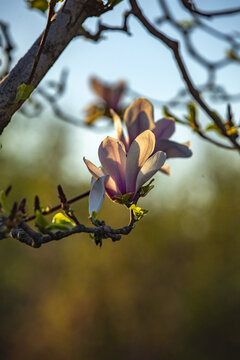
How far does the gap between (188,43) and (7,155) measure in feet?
42.3

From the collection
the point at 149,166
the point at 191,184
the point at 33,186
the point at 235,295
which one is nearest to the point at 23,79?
the point at 149,166

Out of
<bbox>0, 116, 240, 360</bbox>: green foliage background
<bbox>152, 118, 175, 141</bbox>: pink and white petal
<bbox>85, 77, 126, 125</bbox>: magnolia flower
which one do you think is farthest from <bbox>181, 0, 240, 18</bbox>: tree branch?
<bbox>0, 116, 240, 360</bbox>: green foliage background

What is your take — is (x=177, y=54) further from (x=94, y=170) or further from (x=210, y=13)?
(x=94, y=170)

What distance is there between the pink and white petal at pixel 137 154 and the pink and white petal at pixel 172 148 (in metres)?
0.06

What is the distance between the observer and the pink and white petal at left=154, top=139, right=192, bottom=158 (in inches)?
27.7

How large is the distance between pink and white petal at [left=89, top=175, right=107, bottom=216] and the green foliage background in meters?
11.1

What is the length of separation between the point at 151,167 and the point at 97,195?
8 centimetres

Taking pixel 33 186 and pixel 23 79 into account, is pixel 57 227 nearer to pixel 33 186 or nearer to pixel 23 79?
pixel 23 79

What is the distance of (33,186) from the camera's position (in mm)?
14445

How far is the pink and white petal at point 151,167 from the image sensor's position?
60 centimetres

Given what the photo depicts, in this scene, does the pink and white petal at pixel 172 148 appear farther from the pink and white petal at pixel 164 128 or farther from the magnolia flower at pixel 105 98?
the magnolia flower at pixel 105 98

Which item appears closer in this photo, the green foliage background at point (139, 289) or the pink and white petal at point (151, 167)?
the pink and white petal at point (151, 167)

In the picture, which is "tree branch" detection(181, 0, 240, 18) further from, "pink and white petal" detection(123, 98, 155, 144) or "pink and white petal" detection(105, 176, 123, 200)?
"pink and white petal" detection(105, 176, 123, 200)

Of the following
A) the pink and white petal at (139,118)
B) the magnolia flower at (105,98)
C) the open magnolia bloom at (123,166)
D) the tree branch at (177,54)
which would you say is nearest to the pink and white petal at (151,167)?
the open magnolia bloom at (123,166)
